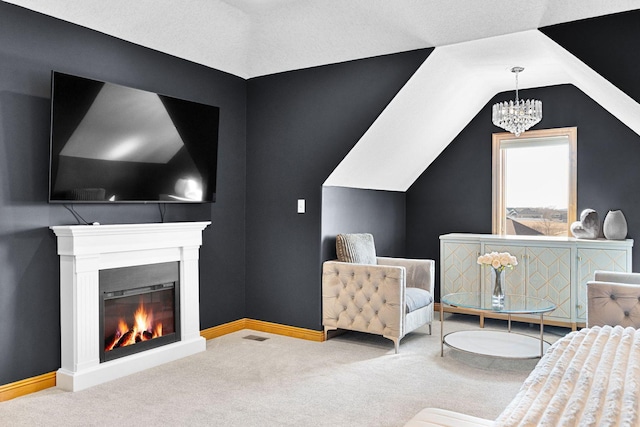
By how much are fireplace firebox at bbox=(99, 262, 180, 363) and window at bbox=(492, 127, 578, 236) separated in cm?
364

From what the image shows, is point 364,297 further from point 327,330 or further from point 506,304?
point 506,304

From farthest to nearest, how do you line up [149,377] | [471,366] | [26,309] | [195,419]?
1. [471,366]
2. [149,377]
3. [26,309]
4. [195,419]

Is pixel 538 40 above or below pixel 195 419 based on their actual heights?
above

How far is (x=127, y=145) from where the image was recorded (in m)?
3.74

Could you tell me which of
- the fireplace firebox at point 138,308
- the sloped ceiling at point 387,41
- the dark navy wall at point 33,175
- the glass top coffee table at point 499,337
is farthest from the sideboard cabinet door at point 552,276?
the dark navy wall at point 33,175

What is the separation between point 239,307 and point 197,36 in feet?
8.52

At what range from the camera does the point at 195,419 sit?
9.71ft

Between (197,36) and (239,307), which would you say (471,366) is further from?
(197,36)

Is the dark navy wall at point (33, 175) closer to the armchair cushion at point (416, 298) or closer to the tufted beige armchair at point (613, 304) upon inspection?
the armchair cushion at point (416, 298)

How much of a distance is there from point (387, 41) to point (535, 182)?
2574mm

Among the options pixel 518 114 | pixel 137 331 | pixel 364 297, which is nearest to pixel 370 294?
pixel 364 297

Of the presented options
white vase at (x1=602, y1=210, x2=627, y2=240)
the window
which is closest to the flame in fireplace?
the window

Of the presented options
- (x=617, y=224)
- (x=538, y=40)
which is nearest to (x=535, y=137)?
(x=617, y=224)

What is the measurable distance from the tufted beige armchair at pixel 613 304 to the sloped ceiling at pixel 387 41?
1.31 metres
